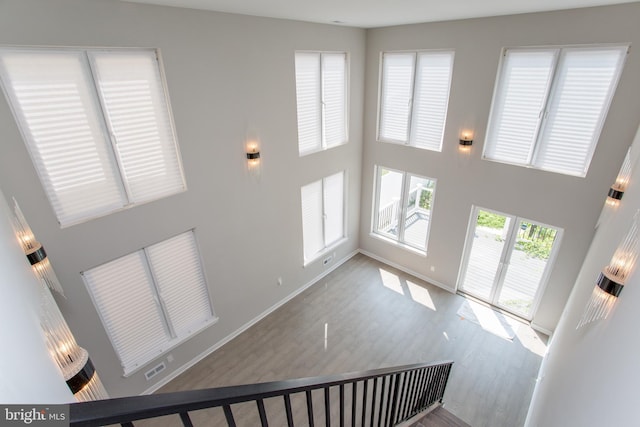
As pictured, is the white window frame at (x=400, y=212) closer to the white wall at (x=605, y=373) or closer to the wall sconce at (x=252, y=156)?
the wall sconce at (x=252, y=156)

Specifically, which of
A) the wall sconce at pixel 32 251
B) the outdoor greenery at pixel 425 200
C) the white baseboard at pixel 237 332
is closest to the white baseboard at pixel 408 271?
the white baseboard at pixel 237 332

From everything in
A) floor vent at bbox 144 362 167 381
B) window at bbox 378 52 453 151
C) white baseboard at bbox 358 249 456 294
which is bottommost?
white baseboard at bbox 358 249 456 294

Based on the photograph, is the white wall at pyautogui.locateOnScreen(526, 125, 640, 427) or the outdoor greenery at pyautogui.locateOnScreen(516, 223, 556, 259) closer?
the white wall at pyautogui.locateOnScreen(526, 125, 640, 427)

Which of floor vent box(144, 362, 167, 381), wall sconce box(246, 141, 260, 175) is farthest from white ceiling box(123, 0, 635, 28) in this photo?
floor vent box(144, 362, 167, 381)

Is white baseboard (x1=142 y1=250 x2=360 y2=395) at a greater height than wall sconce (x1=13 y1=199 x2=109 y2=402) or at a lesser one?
lesser

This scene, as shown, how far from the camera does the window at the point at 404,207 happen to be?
6438 mm

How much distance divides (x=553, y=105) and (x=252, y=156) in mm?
4397

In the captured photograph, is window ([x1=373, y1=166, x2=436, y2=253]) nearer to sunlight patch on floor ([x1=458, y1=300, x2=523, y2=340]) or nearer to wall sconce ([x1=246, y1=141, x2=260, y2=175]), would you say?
sunlight patch on floor ([x1=458, y1=300, x2=523, y2=340])

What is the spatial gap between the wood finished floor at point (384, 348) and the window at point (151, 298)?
0.75 metres

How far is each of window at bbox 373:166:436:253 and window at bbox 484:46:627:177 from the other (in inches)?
62.5

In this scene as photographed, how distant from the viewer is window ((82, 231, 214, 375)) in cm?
380

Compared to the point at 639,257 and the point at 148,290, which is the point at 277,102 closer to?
the point at 148,290

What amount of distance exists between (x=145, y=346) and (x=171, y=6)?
4250mm

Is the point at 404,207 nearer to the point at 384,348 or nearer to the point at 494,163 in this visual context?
the point at 494,163
